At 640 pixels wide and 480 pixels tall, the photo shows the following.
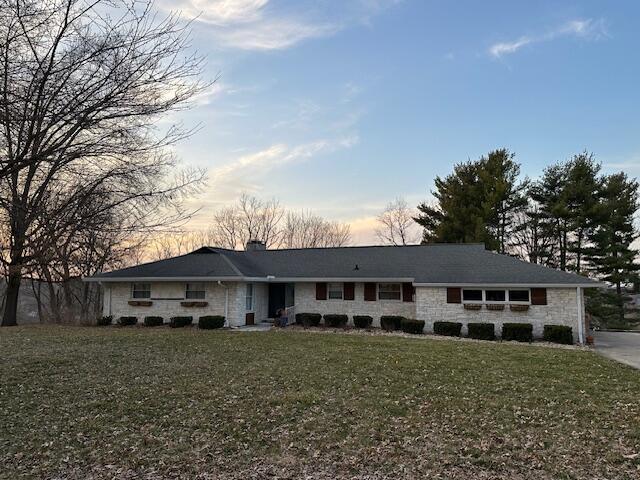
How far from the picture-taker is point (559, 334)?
15.9 metres

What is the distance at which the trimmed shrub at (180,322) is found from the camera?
19.4 meters

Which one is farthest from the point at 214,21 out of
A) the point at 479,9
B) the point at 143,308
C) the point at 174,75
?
the point at 143,308

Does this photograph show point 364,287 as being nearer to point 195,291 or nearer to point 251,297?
point 251,297

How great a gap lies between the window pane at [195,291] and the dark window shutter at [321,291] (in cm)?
515

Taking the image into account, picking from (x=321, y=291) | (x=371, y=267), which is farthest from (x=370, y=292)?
(x=321, y=291)

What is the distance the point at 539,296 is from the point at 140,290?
16988 millimetres

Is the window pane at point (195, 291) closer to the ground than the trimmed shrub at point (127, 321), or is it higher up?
higher up

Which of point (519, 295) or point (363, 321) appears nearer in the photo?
point (519, 295)

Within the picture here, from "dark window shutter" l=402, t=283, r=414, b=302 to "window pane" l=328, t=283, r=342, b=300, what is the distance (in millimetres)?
2879

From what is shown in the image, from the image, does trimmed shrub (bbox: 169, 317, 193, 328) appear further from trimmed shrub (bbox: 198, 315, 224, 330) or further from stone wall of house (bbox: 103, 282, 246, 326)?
trimmed shrub (bbox: 198, 315, 224, 330)

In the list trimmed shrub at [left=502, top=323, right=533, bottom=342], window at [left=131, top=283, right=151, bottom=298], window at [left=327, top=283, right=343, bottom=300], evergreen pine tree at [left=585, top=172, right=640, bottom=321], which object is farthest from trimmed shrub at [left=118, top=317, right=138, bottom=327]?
evergreen pine tree at [left=585, top=172, right=640, bottom=321]

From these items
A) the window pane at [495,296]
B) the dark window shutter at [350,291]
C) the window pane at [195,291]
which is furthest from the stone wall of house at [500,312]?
the window pane at [195,291]

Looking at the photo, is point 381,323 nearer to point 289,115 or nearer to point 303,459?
point 289,115

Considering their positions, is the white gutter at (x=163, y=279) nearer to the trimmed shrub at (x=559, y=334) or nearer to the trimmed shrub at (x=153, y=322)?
the trimmed shrub at (x=153, y=322)
